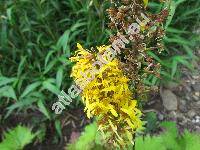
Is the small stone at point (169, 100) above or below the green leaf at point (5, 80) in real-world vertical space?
below

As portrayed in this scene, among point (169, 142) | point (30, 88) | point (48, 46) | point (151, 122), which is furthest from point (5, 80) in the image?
point (169, 142)

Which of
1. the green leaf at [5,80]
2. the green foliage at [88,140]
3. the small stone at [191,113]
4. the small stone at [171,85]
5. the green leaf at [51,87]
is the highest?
the green leaf at [5,80]

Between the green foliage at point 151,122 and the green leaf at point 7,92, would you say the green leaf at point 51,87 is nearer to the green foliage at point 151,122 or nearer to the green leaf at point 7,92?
the green leaf at point 7,92

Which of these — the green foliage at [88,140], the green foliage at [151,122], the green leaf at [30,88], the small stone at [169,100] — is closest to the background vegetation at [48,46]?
the green leaf at [30,88]

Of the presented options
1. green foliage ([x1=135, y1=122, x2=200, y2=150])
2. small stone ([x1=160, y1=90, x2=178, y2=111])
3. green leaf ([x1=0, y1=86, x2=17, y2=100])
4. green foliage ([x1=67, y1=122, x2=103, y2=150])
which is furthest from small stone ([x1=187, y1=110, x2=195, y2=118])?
green leaf ([x1=0, y1=86, x2=17, y2=100])

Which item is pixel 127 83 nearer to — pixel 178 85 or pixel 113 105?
pixel 113 105

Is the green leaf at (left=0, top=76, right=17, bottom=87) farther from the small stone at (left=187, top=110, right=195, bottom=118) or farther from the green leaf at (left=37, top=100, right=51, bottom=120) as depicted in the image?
the small stone at (left=187, top=110, right=195, bottom=118)

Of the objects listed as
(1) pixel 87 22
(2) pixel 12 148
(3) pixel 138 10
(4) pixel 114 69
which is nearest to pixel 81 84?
(4) pixel 114 69
